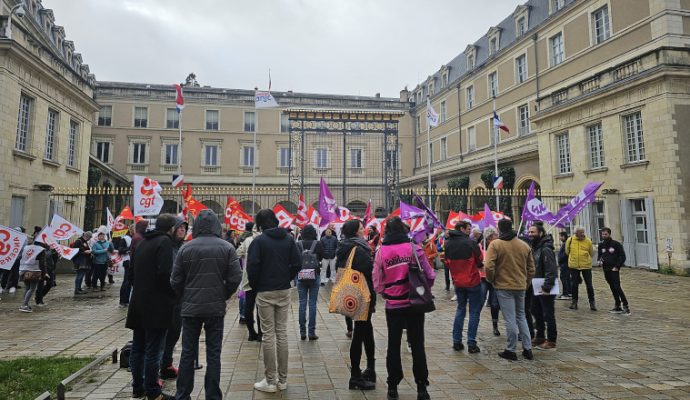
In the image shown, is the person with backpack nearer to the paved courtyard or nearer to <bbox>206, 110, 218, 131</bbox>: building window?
the paved courtyard

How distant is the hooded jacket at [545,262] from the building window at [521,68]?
922 inches

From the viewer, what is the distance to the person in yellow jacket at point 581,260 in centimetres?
905

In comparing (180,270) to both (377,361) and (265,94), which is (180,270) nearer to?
(377,361)

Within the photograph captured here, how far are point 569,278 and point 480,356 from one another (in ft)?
19.9

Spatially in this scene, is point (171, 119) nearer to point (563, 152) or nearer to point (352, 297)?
Answer: point (563, 152)

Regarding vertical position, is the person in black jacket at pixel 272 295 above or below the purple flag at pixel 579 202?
below

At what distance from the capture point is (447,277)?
39.2ft

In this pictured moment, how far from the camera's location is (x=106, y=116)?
1405 inches

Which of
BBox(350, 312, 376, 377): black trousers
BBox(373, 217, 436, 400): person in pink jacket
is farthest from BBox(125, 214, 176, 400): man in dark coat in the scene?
BBox(373, 217, 436, 400): person in pink jacket

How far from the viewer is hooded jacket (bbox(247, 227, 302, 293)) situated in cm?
462

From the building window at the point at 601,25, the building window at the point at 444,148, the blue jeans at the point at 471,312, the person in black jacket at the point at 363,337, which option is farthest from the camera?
the building window at the point at 444,148

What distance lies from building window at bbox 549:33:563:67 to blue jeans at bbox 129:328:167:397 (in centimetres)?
2603

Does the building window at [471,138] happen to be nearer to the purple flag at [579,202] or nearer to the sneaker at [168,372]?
the purple flag at [579,202]

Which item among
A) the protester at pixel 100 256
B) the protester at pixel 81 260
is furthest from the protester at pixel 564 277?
the protester at pixel 81 260
